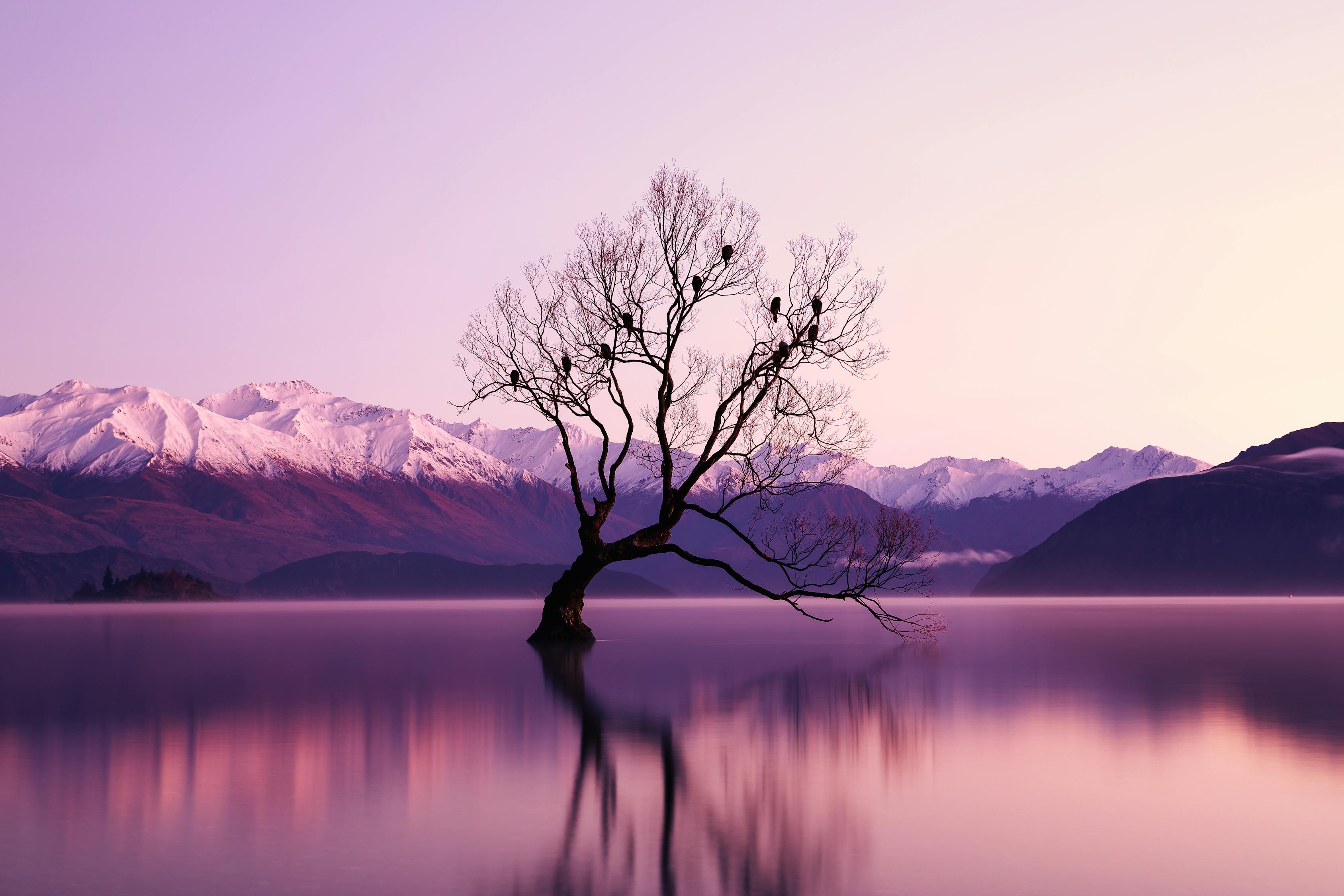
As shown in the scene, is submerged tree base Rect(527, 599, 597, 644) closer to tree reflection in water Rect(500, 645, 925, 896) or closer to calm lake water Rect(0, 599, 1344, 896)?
calm lake water Rect(0, 599, 1344, 896)

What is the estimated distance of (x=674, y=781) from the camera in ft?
52.7

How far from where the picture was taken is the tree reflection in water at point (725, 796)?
1117cm

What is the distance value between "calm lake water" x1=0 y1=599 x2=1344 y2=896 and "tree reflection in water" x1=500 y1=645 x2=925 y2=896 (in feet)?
0.18

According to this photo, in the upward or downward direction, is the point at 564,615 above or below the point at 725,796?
above

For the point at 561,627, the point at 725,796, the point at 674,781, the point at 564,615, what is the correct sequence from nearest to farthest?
the point at 725,796 < the point at 674,781 < the point at 561,627 < the point at 564,615

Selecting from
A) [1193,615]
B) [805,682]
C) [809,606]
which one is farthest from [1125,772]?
[809,606]

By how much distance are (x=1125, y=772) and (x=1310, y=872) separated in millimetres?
5549

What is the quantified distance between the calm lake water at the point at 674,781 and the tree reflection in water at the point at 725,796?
0.18 ft

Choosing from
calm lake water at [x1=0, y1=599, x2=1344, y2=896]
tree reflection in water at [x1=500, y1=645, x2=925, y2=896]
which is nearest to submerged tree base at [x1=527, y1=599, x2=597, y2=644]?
calm lake water at [x1=0, y1=599, x2=1344, y2=896]

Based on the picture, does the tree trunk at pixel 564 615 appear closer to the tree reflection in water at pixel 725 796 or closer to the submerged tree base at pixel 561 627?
the submerged tree base at pixel 561 627

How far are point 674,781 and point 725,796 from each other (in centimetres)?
131

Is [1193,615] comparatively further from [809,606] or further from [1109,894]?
[1109,894]

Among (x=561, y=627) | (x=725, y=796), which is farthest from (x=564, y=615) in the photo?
(x=725, y=796)

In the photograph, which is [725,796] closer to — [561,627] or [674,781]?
[674,781]
